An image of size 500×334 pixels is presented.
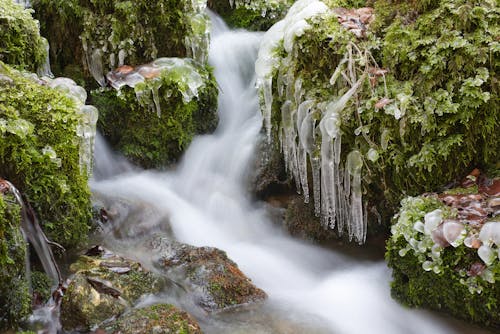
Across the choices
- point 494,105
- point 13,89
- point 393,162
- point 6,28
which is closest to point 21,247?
point 13,89

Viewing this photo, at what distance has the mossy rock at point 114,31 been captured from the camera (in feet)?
18.2

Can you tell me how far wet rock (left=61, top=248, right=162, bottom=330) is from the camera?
3.15 m

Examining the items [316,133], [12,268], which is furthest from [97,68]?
[12,268]

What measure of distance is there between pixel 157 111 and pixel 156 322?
2.99 m

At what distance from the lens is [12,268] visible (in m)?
3.05

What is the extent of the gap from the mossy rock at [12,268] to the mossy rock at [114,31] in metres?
2.93

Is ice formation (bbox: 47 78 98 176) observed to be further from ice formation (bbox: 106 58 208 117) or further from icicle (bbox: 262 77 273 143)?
icicle (bbox: 262 77 273 143)

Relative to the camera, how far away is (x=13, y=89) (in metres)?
3.68

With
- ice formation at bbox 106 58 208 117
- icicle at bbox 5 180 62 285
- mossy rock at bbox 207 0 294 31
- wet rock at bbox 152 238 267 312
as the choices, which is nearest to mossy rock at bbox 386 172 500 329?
wet rock at bbox 152 238 267 312

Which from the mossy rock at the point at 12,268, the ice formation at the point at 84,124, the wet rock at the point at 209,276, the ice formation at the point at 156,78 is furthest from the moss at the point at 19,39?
the wet rock at the point at 209,276

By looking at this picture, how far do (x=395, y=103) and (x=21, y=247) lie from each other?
290 centimetres

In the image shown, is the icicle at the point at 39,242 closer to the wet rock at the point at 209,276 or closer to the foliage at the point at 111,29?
the wet rock at the point at 209,276

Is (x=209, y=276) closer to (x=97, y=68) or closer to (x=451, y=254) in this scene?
(x=451, y=254)

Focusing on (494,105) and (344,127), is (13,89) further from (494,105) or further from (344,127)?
(494,105)
